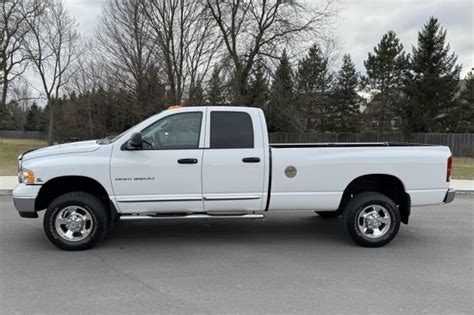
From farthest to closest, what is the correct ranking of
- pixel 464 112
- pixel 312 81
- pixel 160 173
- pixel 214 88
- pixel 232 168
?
pixel 464 112, pixel 312 81, pixel 214 88, pixel 232 168, pixel 160 173

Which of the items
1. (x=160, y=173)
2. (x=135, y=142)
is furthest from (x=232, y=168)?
(x=135, y=142)

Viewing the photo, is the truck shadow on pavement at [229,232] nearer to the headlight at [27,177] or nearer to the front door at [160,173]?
the front door at [160,173]

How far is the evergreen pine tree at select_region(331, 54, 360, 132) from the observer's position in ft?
133

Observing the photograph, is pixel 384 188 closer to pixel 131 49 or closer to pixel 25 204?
pixel 25 204

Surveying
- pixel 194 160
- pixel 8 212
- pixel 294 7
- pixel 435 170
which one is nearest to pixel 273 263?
pixel 194 160

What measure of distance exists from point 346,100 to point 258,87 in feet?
58.6

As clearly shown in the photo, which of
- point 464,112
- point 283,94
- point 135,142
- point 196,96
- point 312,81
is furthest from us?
point 464,112

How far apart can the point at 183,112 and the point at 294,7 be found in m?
22.2

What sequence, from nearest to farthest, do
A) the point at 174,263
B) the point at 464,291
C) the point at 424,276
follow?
the point at 464,291 → the point at 424,276 → the point at 174,263

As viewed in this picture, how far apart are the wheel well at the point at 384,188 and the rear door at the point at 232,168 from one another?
1.47 metres

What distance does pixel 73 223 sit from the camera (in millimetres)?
5375

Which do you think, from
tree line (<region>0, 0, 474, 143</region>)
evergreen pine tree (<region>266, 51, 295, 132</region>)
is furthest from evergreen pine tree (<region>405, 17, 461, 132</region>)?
evergreen pine tree (<region>266, 51, 295, 132</region>)

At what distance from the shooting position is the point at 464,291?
13.6ft

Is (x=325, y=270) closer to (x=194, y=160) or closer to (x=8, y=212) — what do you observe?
(x=194, y=160)
